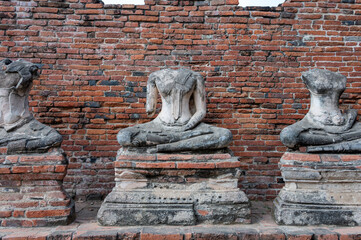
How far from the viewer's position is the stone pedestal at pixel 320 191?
310 centimetres

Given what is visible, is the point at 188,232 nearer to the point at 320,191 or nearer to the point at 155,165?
the point at 155,165

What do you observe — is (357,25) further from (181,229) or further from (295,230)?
(181,229)

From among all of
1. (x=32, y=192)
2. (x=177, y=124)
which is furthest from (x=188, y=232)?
(x=32, y=192)

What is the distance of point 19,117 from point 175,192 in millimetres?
2014

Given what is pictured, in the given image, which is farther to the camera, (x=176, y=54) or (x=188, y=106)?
(x=176, y=54)

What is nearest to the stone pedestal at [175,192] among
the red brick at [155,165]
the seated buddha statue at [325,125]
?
the red brick at [155,165]

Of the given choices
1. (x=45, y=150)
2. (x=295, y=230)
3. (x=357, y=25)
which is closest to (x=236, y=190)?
(x=295, y=230)

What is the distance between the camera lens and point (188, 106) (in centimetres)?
382

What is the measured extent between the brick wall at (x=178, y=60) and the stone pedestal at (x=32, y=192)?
52.6 inches

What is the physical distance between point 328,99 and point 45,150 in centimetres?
343

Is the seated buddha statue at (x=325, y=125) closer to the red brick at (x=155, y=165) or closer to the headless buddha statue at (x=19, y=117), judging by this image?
the red brick at (x=155, y=165)

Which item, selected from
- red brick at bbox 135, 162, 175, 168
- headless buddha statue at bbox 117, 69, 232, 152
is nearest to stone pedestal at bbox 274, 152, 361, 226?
headless buddha statue at bbox 117, 69, 232, 152

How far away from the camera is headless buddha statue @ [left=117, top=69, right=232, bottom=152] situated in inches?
131

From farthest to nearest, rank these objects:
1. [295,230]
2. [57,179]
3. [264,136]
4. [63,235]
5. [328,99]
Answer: [264,136] → [328,99] → [57,179] → [295,230] → [63,235]
